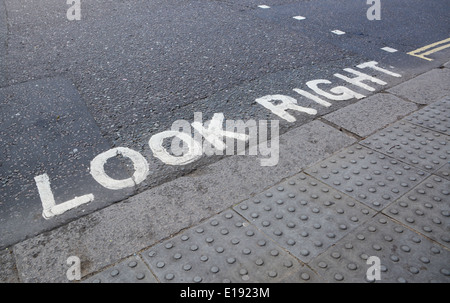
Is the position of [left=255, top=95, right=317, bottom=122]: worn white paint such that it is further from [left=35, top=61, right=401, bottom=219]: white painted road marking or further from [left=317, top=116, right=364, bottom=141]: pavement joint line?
[left=317, top=116, right=364, bottom=141]: pavement joint line

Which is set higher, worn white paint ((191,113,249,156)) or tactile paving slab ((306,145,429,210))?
worn white paint ((191,113,249,156))

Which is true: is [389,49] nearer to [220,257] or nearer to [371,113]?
[371,113]

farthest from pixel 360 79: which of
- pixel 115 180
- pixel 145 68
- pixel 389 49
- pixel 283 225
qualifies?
pixel 115 180

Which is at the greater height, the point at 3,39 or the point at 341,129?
the point at 3,39

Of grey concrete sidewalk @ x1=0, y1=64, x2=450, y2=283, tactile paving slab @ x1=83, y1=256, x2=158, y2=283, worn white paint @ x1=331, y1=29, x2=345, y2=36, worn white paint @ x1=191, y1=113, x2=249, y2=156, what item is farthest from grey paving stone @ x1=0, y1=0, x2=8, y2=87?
worn white paint @ x1=331, y1=29, x2=345, y2=36

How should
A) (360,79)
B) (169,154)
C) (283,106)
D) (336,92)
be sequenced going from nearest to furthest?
1. (169,154)
2. (283,106)
3. (336,92)
4. (360,79)

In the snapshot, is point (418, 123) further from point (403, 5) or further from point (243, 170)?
point (403, 5)

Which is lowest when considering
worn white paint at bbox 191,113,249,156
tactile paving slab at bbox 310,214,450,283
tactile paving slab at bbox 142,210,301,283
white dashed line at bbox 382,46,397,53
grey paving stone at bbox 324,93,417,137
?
tactile paving slab at bbox 310,214,450,283

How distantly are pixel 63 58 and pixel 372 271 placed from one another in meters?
4.81

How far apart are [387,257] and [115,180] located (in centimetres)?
206

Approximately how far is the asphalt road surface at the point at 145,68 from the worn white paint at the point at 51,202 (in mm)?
38

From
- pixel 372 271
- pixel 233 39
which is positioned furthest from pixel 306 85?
pixel 372 271

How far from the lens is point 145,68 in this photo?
16.6 ft

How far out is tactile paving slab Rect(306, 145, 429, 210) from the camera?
2859mm
